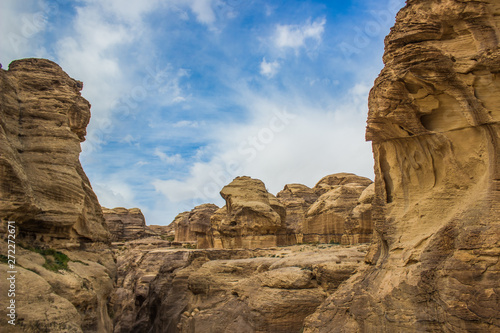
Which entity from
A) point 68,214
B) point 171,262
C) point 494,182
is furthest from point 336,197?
point 494,182

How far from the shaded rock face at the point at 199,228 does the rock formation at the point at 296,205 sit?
889 cm

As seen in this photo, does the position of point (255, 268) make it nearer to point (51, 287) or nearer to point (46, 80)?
point (51, 287)

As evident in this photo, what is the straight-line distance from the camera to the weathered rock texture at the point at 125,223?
5867 centimetres

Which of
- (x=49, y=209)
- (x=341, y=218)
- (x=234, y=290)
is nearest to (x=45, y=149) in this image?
(x=49, y=209)

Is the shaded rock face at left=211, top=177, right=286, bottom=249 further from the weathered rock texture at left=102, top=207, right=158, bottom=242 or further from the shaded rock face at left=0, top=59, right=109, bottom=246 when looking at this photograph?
the weathered rock texture at left=102, top=207, right=158, bottom=242

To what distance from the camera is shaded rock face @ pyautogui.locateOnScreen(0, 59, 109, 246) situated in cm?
1666

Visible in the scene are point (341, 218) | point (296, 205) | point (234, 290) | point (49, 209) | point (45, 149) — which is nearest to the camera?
point (49, 209)

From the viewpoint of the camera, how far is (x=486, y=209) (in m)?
9.31

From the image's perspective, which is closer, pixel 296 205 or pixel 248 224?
pixel 248 224

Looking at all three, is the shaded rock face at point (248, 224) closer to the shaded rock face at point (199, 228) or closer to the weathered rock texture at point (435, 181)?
the shaded rock face at point (199, 228)

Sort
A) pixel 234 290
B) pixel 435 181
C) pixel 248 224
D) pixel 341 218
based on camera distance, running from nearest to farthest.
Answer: pixel 435 181
pixel 234 290
pixel 248 224
pixel 341 218

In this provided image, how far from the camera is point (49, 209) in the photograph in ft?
57.8

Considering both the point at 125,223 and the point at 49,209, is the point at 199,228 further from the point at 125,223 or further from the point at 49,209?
the point at 49,209

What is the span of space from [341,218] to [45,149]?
2347 centimetres
